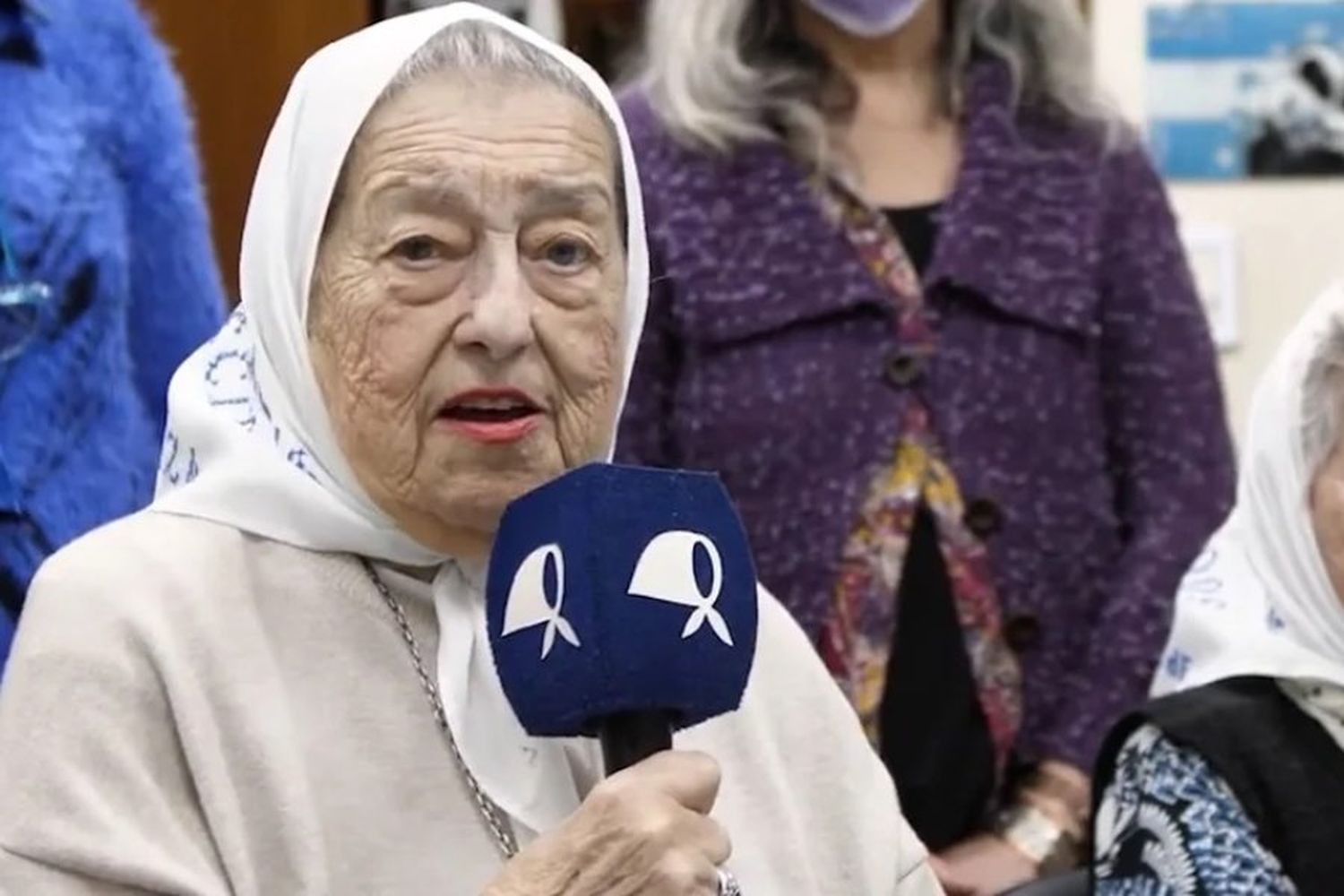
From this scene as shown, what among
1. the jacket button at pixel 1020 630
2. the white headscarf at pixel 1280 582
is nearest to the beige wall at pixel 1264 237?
the jacket button at pixel 1020 630

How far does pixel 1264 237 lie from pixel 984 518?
1478mm

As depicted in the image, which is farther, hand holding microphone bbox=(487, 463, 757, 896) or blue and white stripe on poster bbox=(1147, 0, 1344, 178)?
blue and white stripe on poster bbox=(1147, 0, 1344, 178)

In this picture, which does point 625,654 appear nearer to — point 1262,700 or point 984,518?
point 1262,700

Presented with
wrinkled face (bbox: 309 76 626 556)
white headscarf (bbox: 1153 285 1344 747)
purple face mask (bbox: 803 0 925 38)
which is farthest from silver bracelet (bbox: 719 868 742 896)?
purple face mask (bbox: 803 0 925 38)

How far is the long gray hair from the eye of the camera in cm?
237

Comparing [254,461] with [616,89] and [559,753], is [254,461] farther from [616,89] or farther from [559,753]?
[616,89]

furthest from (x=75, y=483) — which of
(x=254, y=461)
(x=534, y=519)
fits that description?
(x=534, y=519)

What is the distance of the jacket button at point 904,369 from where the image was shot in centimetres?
232

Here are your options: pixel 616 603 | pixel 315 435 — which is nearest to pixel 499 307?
pixel 315 435

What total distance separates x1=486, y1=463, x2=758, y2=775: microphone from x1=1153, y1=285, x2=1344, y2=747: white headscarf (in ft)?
2.47

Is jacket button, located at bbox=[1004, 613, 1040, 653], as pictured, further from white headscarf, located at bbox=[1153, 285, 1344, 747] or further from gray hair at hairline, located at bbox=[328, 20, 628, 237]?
gray hair at hairline, located at bbox=[328, 20, 628, 237]

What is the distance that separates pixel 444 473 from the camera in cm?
156

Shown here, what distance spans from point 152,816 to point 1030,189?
3.91 ft

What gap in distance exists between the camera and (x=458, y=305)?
5.09 ft
